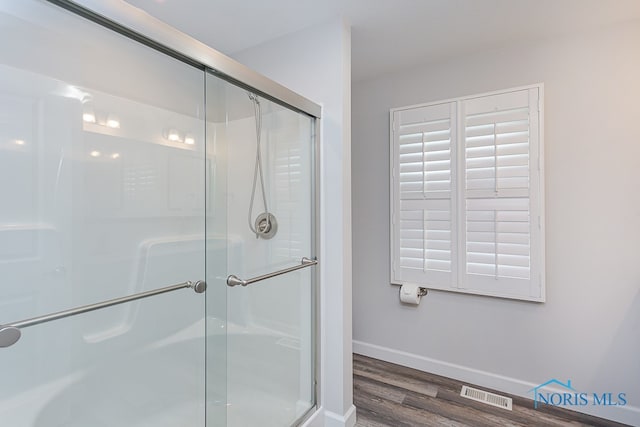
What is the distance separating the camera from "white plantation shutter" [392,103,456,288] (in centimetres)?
227

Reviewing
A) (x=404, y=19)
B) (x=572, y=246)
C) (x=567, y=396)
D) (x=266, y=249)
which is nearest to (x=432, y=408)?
(x=567, y=396)

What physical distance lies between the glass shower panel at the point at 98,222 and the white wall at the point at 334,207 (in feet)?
2.12

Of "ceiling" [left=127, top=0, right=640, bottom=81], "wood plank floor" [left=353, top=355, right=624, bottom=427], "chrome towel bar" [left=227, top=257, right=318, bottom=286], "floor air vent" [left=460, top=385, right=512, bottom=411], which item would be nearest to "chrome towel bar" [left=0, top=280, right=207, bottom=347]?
"chrome towel bar" [left=227, top=257, right=318, bottom=286]

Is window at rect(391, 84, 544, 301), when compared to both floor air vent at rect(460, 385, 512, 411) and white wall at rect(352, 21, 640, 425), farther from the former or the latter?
floor air vent at rect(460, 385, 512, 411)

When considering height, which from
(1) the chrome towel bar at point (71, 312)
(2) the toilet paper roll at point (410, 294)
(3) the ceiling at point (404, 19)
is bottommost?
(2) the toilet paper roll at point (410, 294)

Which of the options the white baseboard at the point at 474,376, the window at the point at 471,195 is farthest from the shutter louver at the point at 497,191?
the white baseboard at the point at 474,376

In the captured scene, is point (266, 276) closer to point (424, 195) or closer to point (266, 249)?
point (266, 249)

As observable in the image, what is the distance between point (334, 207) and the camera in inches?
71.8

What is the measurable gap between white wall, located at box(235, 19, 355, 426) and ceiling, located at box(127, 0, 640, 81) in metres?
0.15

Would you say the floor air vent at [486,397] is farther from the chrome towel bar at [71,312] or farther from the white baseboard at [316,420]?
the chrome towel bar at [71,312]

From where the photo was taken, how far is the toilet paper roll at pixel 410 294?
2.32m

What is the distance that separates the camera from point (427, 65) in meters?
2.38

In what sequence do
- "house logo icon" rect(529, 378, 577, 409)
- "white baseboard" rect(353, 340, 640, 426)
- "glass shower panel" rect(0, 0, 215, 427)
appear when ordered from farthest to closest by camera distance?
"house logo icon" rect(529, 378, 577, 409), "white baseboard" rect(353, 340, 640, 426), "glass shower panel" rect(0, 0, 215, 427)

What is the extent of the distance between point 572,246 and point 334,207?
1530mm
